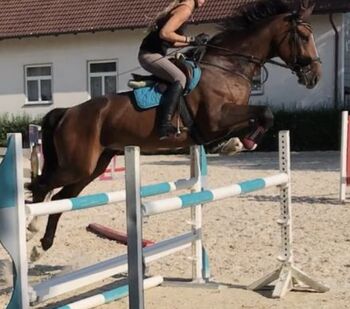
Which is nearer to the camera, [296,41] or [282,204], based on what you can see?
[282,204]

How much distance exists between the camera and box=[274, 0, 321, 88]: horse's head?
6848 millimetres

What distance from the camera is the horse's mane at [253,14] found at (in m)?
7.09

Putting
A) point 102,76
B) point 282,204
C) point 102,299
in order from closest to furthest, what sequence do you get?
point 102,299 → point 282,204 → point 102,76

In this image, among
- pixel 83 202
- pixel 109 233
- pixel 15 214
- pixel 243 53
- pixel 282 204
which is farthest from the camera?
pixel 109 233

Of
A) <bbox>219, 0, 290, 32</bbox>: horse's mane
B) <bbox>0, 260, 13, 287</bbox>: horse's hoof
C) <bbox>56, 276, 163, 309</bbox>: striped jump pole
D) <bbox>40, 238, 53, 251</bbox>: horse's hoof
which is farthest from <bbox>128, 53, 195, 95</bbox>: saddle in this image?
<bbox>0, 260, 13, 287</bbox>: horse's hoof

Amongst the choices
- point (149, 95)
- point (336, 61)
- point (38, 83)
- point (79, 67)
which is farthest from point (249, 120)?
point (38, 83)

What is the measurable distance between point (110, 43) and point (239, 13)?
20242 millimetres

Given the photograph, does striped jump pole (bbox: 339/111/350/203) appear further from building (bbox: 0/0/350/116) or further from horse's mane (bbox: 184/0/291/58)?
building (bbox: 0/0/350/116)

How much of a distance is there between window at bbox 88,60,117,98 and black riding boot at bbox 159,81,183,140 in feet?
68.0

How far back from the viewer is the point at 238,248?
7922 millimetres

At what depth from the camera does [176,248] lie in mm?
6367

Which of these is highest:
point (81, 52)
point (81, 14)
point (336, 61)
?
point (81, 14)

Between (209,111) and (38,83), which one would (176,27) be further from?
(38,83)

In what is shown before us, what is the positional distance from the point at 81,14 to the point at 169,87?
21967mm
